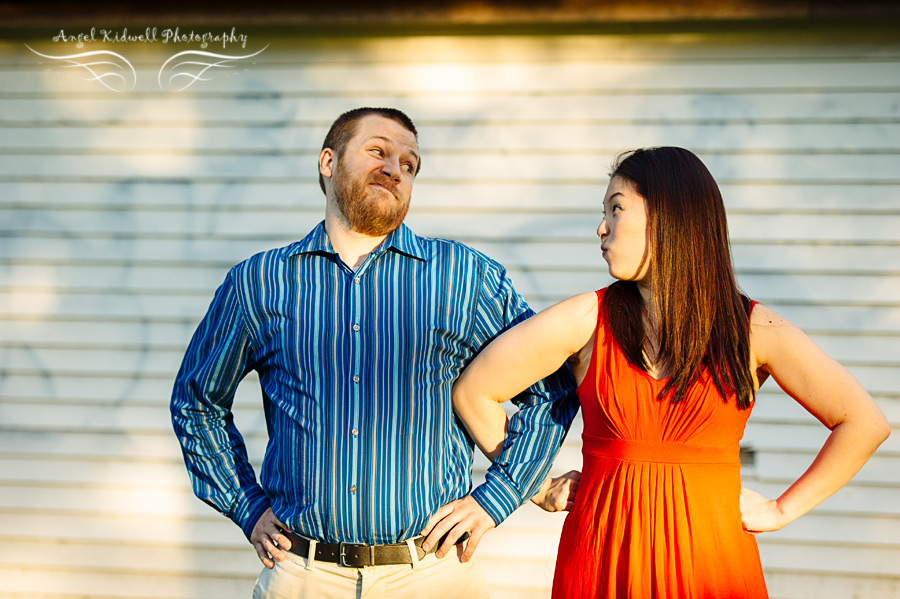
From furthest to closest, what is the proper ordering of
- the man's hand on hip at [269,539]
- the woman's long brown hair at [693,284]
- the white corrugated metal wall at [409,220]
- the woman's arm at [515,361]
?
1. the white corrugated metal wall at [409,220]
2. the man's hand on hip at [269,539]
3. the woman's arm at [515,361]
4. the woman's long brown hair at [693,284]

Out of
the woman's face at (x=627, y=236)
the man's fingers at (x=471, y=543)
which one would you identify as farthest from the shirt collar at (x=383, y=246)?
the man's fingers at (x=471, y=543)

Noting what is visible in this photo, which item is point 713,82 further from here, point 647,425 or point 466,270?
point 647,425

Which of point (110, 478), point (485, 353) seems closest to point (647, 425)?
point (485, 353)

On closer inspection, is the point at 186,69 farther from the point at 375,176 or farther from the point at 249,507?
the point at 249,507

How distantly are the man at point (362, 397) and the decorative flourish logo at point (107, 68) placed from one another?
87.9 inches

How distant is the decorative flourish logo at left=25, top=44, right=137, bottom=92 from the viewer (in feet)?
12.5

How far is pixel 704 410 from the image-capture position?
171 centimetres

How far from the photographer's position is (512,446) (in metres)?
1.99

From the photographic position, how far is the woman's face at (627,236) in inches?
67.6

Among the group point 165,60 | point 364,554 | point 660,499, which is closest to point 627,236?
point 660,499

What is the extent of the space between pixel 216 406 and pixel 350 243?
0.62 m

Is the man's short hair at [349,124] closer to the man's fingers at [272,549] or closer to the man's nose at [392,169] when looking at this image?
the man's nose at [392,169]

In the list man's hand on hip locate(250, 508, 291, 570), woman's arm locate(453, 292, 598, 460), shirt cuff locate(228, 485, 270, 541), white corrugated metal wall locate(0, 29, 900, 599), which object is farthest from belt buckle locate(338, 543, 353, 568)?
white corrugated metal wall locate(0, 29, 900, 599)

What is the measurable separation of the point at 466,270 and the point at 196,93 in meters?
2.42
